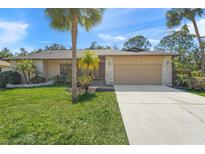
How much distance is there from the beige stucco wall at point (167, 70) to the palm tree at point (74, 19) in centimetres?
1031

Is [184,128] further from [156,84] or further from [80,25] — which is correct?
[156,84]

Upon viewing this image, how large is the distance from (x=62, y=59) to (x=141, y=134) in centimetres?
1501

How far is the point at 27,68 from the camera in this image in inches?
674

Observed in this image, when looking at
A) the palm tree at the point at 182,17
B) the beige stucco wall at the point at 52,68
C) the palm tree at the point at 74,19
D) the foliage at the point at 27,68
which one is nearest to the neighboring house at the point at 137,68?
the foliage at the point at 27,68

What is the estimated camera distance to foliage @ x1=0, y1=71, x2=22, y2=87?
54.7 feet

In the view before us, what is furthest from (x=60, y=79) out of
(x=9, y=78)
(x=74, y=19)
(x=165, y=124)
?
(x=165, y=124)

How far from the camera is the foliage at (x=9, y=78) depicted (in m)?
16.7

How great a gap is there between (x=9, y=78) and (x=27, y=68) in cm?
173

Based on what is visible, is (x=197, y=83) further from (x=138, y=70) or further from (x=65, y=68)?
(x=65, y=68)

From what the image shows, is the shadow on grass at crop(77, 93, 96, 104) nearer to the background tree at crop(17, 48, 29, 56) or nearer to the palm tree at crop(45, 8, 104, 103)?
the palm tree at crop(45, 8, 104, 103)

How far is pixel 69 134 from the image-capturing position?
15.7 ft

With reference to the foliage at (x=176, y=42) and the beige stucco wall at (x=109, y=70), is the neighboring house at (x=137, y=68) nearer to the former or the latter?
the beige stucco wall at (x=109, y=70)
